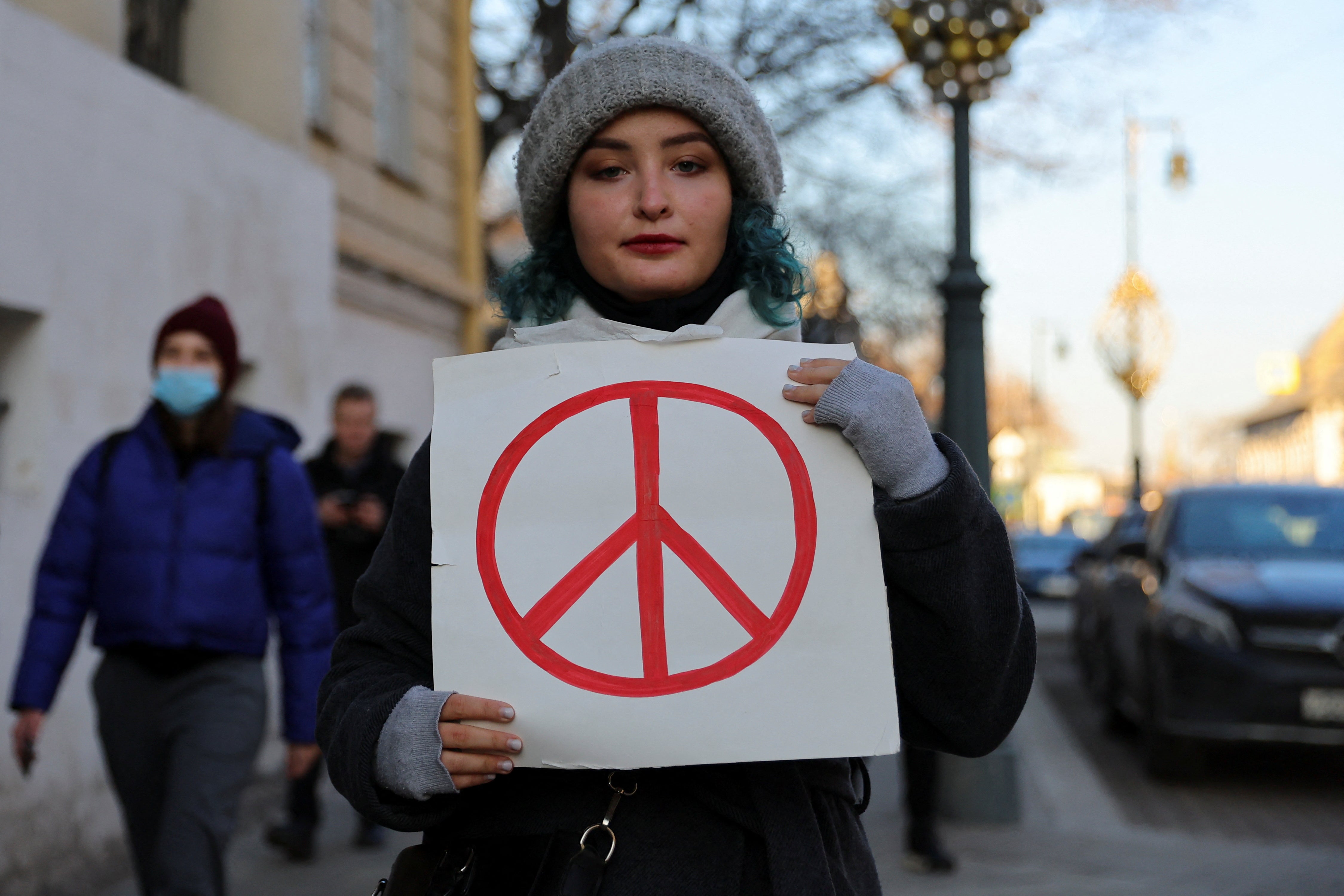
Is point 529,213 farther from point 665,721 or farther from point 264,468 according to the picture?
point 264,468

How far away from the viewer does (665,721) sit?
158cm

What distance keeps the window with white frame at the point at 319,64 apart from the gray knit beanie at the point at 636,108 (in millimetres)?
7833

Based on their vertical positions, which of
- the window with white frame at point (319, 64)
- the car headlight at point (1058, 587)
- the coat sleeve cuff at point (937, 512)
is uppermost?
the window with white frame at point (319, 64)

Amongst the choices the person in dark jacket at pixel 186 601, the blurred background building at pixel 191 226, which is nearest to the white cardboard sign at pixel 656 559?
the person in dark jacket at pixel 186 601

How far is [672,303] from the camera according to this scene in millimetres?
1773

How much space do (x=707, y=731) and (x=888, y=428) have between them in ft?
1.36

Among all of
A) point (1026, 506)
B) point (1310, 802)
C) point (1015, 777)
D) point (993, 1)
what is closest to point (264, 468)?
point (1015, 777)

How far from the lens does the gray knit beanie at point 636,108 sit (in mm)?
1791

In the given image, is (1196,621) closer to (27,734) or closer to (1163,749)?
(1163,749)

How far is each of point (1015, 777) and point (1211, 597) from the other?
184cm

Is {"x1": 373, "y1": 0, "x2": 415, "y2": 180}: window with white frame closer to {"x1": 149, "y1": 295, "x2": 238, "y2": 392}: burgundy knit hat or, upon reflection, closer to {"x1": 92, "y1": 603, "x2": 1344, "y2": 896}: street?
{"x1": 92, "y1": 603, "x2": 1344, "y2": 896}: street

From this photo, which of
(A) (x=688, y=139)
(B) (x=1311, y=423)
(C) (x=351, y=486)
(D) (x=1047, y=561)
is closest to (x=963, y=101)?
(C) (x=351, y=486)

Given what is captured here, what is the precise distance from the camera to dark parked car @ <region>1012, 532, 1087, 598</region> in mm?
26656

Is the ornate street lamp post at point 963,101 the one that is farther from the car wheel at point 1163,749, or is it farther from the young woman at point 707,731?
the young woman at point 707,731
